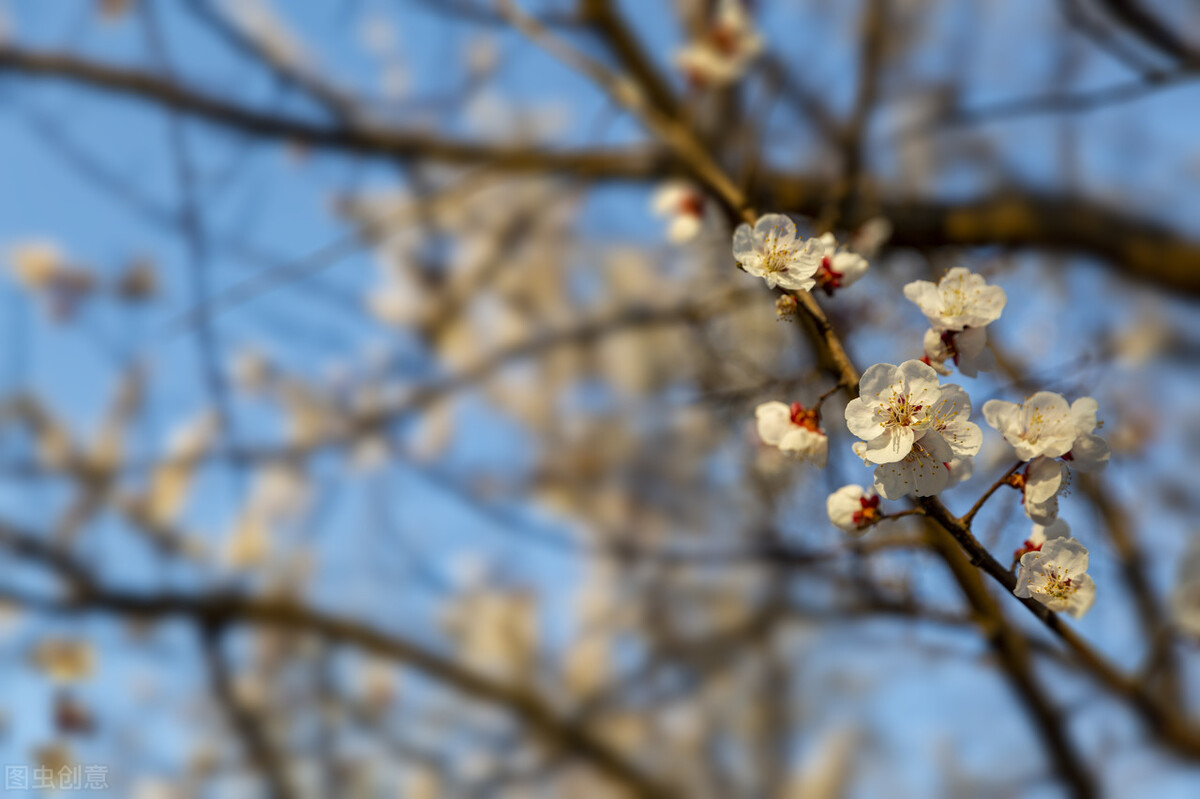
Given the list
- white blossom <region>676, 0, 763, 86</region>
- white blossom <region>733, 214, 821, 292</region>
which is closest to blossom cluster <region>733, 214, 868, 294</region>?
white blossom <region>733, 214, 821, 292</region>

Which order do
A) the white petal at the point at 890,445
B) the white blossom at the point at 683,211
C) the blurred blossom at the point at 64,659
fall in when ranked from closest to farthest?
the white petal at the point at 890,445 → the white blossom at the point at 683,211 → the blurred blossom at the point at 64,659

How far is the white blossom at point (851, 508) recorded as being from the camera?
0.28 m

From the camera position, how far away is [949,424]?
239 millimetres

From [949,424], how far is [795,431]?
0.22 feet

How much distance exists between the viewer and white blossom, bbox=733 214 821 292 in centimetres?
25

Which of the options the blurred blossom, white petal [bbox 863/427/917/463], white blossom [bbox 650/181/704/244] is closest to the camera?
→ white petal [bbox 863/427/917/463]

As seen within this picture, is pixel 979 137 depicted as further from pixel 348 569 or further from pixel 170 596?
pixel 170 596

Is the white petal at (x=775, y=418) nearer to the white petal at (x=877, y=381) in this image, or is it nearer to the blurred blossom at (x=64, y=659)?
the white petal at (x=877, y=381)

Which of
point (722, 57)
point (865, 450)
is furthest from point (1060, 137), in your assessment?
point (865, 450)

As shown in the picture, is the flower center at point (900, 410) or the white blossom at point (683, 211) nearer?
the flower center at point (900, 410)

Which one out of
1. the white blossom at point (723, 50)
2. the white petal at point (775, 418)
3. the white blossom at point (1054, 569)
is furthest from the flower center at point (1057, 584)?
the white blossom at point (723, 50)

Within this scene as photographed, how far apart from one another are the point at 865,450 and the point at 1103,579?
386 millimetres

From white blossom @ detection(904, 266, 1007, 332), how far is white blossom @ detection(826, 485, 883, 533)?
65 mm

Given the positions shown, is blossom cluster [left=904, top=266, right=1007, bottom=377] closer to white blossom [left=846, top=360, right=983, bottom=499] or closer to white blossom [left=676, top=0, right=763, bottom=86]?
white blossom [left=846, top=360, right=983, bottom=499]
